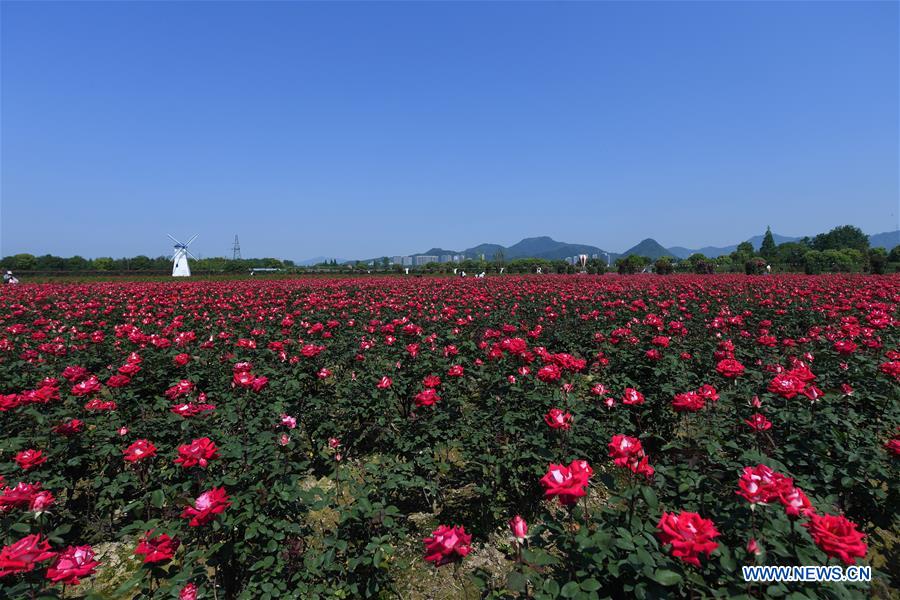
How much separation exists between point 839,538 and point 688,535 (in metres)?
0.55

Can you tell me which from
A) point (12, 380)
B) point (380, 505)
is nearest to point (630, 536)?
point (380, 505)

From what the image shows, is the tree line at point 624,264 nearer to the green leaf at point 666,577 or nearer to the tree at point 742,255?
the tree at point 742,255

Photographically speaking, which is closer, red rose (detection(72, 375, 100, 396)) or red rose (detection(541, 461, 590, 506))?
red rose (detection(541, 461, 590, 506))

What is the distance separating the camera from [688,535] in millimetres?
1584

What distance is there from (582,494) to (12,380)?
711cm

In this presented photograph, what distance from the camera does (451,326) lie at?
317 inches

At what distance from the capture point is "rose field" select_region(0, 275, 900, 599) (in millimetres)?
1880

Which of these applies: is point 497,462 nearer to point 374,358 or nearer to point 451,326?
point 374,358

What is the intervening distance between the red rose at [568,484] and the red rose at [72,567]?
2.29 metres

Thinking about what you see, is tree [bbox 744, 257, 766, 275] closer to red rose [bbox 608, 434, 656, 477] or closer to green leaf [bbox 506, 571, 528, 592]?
red rose [bbox 608, 434, 656, 477]

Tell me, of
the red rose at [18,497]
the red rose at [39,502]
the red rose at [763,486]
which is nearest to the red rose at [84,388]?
the red rose at [18,497]

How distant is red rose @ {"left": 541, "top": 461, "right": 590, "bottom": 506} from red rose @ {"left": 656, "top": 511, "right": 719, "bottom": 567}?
0.35 m

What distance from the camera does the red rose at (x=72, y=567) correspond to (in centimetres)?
186

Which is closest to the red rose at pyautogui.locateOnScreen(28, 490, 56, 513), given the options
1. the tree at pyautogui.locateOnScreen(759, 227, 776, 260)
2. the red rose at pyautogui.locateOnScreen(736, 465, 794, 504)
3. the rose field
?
the rose field
